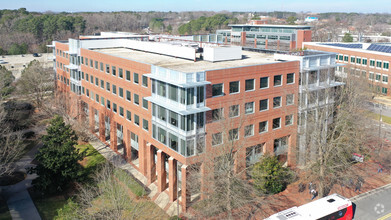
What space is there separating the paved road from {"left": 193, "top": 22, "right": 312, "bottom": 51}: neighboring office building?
59515 millimetres

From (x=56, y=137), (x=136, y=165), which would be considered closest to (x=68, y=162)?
(x=56, y=137)

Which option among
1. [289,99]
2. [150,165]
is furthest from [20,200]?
[289,99]

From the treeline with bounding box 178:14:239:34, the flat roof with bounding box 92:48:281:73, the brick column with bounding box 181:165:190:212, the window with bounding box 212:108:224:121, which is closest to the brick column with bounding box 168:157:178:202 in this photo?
the brick column with bounding box 181:165:190:212

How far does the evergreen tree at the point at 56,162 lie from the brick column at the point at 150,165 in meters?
7.63

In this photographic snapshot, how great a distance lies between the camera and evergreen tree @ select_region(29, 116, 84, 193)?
123 ft

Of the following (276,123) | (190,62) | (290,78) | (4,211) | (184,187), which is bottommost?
(4,211)

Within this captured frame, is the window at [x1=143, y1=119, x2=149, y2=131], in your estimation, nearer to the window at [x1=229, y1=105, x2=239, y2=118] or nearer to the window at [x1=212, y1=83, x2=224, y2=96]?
the window at [x1=212, y1=83, x2=224, y2=96]

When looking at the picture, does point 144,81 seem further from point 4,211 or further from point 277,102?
point 4,211

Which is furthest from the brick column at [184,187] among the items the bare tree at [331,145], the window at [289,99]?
the window at [289,99]

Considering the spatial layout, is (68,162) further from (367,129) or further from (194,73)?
(367,129)

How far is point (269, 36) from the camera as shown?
A: 10856 cm

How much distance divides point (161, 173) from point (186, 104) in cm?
955

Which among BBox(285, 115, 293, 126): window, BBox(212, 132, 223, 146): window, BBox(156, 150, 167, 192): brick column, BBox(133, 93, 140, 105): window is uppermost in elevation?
BBox(133, 93, 140, 105): window

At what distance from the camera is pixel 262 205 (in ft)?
114
